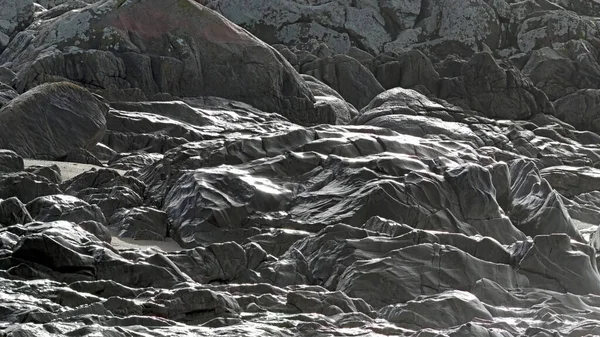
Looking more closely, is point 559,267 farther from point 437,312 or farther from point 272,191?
point 272,191

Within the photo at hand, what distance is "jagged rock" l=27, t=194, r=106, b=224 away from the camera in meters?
11.7

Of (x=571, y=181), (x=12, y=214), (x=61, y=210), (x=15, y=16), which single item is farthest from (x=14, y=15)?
(x=12, y=214)

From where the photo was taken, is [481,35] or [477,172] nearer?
[477,172]

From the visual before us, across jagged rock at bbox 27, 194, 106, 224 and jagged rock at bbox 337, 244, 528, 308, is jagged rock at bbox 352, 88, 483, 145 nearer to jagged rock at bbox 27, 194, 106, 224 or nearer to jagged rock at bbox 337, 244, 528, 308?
jagged rock at bbox 27, 194, 106, 224

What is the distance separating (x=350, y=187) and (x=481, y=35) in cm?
2621

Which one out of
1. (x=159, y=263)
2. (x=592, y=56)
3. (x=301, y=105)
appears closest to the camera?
(x=159, y=263)

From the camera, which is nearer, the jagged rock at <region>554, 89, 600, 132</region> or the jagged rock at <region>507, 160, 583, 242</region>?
the jagged rock at <region>507, 160, 583, 242</region>

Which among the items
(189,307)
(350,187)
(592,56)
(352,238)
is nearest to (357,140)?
(350,187)

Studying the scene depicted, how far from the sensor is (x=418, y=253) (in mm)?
10102

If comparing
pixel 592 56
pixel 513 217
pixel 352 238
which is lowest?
pixel 592 56

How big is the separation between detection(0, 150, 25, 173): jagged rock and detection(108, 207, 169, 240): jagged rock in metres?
2.55

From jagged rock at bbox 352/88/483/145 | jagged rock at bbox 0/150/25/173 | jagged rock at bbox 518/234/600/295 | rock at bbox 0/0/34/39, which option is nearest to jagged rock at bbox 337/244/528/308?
jagged rock at bbox 518/234/600/295

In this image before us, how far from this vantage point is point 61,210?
11.8 meters

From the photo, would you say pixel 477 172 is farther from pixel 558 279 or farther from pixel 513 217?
pixel 558 279
